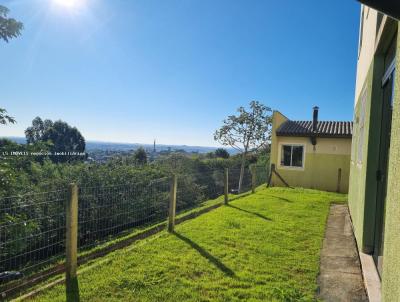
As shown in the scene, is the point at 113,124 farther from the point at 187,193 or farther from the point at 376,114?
the point at 376,114

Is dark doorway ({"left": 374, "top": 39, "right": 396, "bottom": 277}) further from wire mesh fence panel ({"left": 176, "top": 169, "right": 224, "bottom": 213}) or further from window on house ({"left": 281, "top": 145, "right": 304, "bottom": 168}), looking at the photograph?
window on house ({"left": 281, "top": 145, "right": 304, "bottom": 168})

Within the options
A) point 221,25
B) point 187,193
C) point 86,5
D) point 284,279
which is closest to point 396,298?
point 284,279

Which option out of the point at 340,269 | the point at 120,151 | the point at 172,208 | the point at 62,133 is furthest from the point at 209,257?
the point at 62,133

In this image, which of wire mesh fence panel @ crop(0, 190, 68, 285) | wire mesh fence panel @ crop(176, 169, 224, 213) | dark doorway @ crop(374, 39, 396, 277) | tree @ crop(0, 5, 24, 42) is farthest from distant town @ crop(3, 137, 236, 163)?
dark doorway @ crop(374, 39, 396, 277)

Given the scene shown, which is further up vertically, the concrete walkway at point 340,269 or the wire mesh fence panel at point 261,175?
the wire mesh fence panel at point 261,175

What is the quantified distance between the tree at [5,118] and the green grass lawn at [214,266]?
2.60 metres

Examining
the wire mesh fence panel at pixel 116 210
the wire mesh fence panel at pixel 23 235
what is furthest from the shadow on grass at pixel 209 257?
the wire mesh fence panel at pixel 23 235

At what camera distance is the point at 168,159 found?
20141 mm

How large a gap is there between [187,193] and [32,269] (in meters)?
7.68

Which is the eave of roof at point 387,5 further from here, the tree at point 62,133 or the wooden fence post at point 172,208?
the tree at point 62,133

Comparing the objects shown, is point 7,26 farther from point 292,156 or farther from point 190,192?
point 292,156

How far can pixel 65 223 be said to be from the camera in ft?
20.8

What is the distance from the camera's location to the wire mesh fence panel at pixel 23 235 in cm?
456

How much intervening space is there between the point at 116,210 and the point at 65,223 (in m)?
1.09
